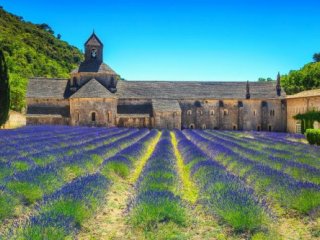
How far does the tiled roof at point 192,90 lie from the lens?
49500 millimetres

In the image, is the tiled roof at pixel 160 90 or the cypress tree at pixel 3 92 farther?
the tiled roof at pixel 160 90

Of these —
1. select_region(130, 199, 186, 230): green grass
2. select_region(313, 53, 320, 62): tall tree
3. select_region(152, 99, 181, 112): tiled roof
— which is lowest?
select_region(130, 199, 186, 230): green grass

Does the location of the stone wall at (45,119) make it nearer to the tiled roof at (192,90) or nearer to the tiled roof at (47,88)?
the tiled roof at (47,88)

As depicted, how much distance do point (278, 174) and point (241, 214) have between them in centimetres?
408

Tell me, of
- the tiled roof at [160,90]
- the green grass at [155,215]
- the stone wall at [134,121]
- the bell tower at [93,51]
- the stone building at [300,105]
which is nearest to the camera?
the green grass at [155,215]

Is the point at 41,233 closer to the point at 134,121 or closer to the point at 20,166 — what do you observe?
the point at 20,166

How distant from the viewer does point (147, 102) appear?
159 ft

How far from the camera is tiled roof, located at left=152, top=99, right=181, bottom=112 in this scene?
45844 millimetres

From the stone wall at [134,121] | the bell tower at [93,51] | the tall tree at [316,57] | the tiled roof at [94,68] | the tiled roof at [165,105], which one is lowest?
the stone wall at [134,121]

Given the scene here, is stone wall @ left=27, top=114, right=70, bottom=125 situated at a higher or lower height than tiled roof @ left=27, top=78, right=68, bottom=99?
lower

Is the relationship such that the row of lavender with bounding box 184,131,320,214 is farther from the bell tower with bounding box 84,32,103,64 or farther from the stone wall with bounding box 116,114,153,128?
the bell tower with bounding box 84,32,103,64

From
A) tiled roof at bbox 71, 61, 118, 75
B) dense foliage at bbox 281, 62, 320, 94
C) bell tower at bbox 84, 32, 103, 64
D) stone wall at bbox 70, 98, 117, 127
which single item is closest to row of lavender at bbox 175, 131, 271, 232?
stone wall at bbox 70, 98, 117, 127

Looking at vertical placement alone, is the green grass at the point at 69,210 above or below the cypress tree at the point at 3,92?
below

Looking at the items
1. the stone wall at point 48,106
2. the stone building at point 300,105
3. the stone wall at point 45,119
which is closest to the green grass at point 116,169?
the stone building at point 300,105
